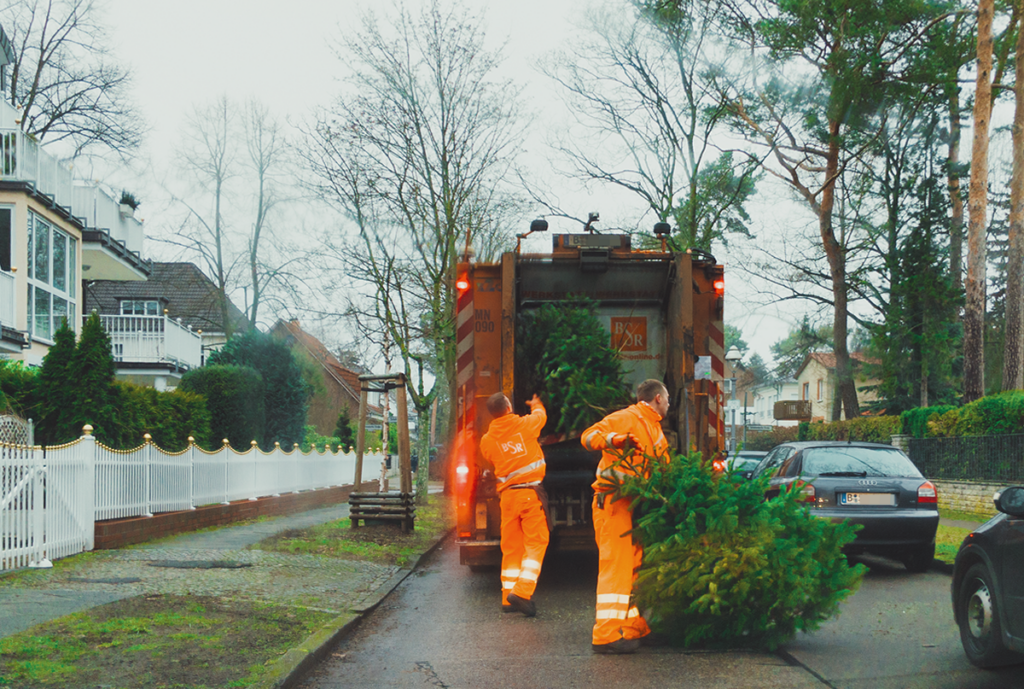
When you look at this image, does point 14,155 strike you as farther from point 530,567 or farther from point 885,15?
point 885,15

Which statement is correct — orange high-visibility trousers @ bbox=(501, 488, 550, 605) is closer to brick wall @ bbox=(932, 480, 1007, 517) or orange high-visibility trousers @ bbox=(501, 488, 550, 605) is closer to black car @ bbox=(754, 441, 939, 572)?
black car @ bbox=(754, 441, 939, 572)

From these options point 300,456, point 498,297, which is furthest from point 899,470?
point 300,456

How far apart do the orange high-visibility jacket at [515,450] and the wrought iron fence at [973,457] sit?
41.1ft

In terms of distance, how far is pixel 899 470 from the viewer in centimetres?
1030

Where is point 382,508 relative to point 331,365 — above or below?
below

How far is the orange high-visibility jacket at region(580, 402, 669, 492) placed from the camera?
637 centimetres

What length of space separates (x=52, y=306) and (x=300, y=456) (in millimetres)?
6019

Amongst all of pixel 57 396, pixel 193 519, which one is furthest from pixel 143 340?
pixel 57 396

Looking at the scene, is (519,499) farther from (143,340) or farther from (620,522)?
(143,340)

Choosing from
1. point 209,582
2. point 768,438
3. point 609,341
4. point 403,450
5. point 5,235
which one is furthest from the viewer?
point 768,438

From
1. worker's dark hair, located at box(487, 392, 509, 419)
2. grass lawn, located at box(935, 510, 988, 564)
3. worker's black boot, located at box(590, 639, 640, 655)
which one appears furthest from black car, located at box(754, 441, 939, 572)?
worker's black boot, located at box(590, 639, 640, 655)

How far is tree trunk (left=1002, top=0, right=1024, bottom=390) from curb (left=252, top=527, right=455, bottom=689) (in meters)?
15.7

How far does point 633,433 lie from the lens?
6.46 metres

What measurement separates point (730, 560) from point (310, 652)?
264cm
